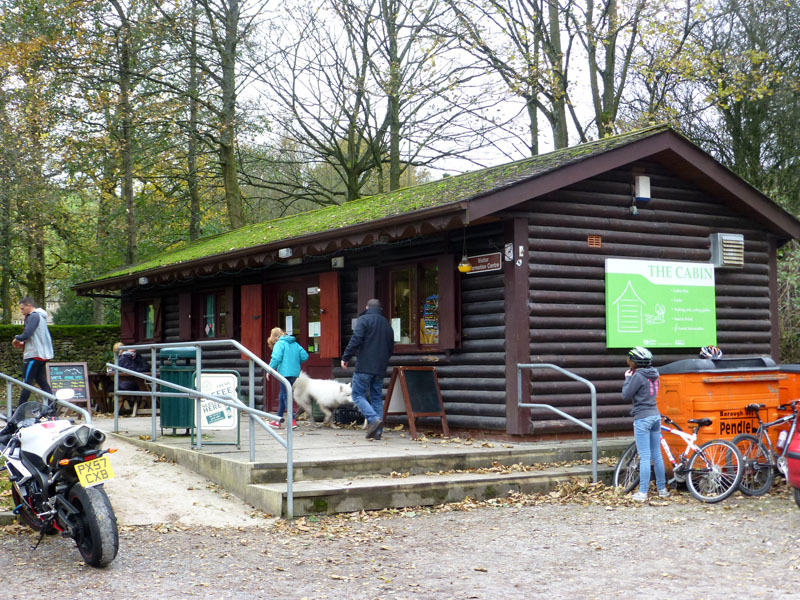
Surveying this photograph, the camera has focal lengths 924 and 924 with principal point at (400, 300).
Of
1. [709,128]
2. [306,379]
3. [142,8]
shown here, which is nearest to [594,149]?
[306,379]

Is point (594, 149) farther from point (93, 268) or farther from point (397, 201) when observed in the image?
point (93, 268)

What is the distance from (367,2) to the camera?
25.0 meters

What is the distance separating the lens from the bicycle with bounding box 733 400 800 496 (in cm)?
905

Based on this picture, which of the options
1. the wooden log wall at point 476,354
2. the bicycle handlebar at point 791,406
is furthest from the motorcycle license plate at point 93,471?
the bicycle handlebar at point 791,406

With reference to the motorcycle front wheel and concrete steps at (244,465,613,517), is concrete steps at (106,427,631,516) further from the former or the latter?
the motorcycle front wheel

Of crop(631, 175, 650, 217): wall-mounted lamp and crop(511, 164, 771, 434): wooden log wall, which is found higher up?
crop(631, 175, 650, 217): wall-mounted lamp

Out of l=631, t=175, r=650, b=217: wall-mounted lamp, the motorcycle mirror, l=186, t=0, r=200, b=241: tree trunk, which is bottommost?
the motorcycle mirror

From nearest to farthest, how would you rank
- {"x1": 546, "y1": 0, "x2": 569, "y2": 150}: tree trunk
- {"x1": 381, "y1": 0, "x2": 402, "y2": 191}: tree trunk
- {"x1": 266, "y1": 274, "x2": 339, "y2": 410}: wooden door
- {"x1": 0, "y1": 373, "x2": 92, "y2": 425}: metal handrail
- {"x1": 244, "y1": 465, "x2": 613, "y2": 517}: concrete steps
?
{"x1": 0, "y1": 373, "x2": 92, "y2": 425}: metal handrail < {"x1": 244, "y1": 465, "x2": 613, "y2": 517}: concrete steps < {"x1": 266, "y1": 274, "x2": 339, "y2": 410}: wooden door < {"x1": 546, "y1": 0, "x2": 569, "y2": 150}: tree trunk < {"x1": 381, "y1": 0, "x2": 402, "y2": 191}: tree trunk

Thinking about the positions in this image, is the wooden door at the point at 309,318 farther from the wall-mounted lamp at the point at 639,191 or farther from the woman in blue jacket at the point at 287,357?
the wall-mounted lamp at the point at 639,191

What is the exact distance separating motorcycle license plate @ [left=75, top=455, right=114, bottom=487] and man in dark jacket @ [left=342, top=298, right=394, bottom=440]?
15.8ft

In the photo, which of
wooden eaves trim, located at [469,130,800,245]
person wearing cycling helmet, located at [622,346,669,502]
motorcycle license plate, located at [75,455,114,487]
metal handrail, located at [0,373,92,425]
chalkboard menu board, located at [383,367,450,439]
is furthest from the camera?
chalkboard menu board, located at [383,367,450,439]

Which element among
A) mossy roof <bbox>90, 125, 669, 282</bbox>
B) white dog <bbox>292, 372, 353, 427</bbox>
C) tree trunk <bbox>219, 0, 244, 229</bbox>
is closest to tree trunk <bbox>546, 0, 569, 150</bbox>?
mossy roof <bbox>90, 125, 669, 282</bbox>

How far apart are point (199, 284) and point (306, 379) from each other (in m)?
5.33

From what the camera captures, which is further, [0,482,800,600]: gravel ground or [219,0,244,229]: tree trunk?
[219,0,244,229]: tree trunk
